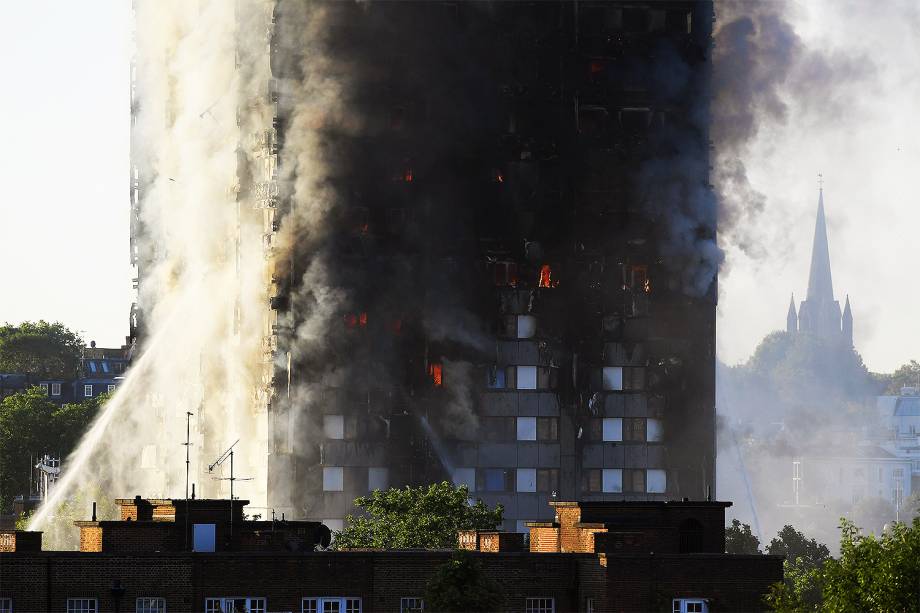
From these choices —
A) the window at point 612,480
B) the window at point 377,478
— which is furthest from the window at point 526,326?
the window at point 377,478

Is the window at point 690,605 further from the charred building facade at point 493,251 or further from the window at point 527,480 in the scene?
the window at point 527,480

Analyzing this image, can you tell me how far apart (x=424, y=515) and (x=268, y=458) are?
3497cm

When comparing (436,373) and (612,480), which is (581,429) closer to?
(612,480)

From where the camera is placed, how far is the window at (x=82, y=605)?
307 ft

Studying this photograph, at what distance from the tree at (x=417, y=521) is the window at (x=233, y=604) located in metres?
46.0

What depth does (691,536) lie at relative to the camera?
105 metres

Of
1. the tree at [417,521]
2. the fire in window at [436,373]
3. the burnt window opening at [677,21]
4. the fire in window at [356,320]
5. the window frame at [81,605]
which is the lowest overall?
the window frame at [81,605]

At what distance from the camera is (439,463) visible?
186375mm

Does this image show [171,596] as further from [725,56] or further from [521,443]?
[725,56]

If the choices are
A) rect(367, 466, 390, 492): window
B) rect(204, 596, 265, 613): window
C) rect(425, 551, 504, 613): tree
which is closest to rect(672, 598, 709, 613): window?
rect(425, 551, 504, 613): tree

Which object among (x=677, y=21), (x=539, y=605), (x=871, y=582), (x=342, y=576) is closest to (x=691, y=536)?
(x=539, y=605)

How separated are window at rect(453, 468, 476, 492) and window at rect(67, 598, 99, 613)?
308 ft

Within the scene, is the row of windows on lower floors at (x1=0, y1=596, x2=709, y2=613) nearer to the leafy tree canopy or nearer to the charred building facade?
the leafy tree canopy

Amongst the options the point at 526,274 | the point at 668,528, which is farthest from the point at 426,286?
the point at 668,528
